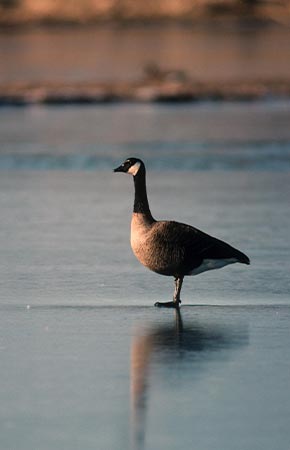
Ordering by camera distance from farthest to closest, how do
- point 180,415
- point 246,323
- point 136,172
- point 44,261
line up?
1. point 44,261
2. point 136,172
3. point 246,323
4. point 180,415

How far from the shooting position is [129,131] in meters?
27.2

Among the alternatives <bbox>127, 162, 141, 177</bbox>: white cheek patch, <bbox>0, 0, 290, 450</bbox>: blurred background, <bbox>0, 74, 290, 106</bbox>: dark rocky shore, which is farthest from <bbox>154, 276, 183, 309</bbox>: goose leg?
<bbox>0, 74, 290, 106</bbox>: dark rocky shore

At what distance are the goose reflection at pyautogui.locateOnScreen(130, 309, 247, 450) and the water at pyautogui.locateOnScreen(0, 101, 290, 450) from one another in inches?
0.5

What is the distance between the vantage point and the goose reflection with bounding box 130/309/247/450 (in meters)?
8.22

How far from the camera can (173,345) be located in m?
9.20

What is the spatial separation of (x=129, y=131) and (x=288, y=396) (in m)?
19.5

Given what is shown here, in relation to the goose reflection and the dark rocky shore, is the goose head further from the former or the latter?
the dark rocky shore

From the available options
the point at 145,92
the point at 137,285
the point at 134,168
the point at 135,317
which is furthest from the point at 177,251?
the point at 145,92

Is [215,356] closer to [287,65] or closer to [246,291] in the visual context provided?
[246,291]

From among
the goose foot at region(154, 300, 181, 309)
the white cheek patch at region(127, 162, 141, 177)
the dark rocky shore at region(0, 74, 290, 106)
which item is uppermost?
the dark rocky shore at region(0, 74, 290, 106)

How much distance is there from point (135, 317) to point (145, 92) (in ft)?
92.3

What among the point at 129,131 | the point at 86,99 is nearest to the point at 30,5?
the point at 86,99

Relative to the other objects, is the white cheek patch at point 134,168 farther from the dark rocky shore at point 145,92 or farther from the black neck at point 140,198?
the dark rocky shore at point 145,92

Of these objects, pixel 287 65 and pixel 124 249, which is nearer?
pixel 124 249
